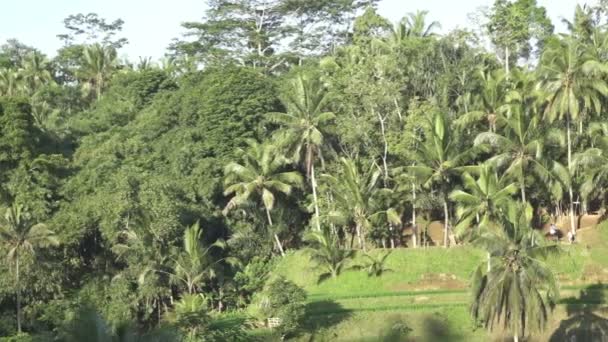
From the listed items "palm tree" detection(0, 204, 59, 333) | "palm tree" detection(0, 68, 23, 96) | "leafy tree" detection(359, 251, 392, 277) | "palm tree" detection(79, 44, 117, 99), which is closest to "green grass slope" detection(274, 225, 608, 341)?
"leafy tree" detection(359, 251, 392, 277)

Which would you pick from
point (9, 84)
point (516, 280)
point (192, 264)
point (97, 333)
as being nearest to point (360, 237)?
point (192, 264)

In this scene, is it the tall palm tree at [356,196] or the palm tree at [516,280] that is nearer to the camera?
the palm tree at [516,280]

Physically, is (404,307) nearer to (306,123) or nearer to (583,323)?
(583,323)

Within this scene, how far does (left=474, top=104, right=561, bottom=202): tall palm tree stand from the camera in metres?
34.0

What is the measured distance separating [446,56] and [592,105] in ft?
22.0

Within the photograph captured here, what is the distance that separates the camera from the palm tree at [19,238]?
106 ft

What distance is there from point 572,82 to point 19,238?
72.6 ft

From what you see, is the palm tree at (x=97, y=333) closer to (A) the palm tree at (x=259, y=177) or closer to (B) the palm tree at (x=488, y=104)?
(A) the palm tree at (x=259, y=177)

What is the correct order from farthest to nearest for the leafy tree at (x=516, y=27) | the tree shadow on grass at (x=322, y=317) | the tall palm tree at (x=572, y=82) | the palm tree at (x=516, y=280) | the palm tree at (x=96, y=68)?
the palm tree at (x=96, y=68)
the leafy tree at (x=516, y=27)
the tall palm tree at (x=572, y=82)
the tree shadow on grass at (x=322, y=317)
the palm tree at (x=516, y=280)

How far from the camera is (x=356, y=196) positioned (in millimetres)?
35719

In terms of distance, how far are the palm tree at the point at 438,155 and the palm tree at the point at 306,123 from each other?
4.40 metres

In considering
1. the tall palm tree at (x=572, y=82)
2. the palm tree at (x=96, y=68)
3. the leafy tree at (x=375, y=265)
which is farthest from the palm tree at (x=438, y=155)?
the palm tree at (x=96, y=68)

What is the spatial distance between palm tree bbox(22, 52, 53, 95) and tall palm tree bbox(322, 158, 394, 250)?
1016 inches

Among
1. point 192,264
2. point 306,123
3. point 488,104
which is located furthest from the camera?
point 306,123
